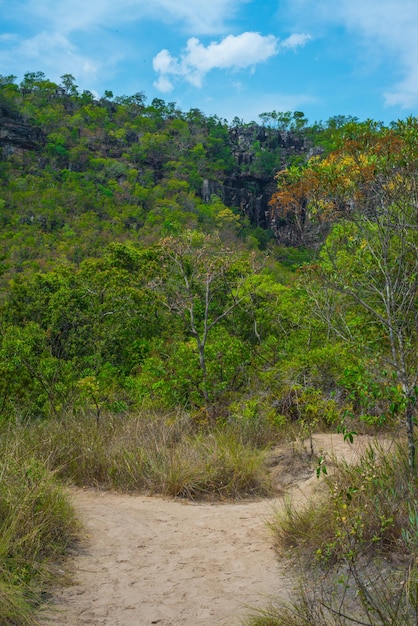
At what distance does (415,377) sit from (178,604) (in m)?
2.43

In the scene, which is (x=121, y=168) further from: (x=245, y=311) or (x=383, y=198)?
(x=383, y=198)

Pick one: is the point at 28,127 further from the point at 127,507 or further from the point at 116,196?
the point at 127,507

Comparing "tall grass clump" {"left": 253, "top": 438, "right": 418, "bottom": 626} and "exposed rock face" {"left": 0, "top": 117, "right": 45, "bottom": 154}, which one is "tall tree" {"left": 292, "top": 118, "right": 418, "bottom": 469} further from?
"exposed rock face" {"left": 0, "top": 117, "right": 45, "bottom": 154}

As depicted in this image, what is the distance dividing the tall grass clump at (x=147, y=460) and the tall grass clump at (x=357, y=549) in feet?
4.41

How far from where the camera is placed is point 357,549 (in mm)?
3746

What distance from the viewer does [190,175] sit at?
196ft

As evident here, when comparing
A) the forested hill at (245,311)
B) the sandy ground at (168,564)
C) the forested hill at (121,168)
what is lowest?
the sandy ground at (168,564)

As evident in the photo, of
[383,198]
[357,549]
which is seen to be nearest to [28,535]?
[357,549]

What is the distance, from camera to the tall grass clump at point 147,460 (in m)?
5.90

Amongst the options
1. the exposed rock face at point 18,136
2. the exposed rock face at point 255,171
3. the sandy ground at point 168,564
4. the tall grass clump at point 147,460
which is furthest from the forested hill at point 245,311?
the exposed rock face at point 255,171

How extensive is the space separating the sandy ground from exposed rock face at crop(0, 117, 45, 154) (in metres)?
53.5

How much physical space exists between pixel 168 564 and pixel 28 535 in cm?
108

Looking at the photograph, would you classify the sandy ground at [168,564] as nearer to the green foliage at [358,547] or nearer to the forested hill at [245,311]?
the green foliage at [358,547]

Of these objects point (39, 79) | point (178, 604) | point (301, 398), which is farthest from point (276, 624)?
point (39, 79)
